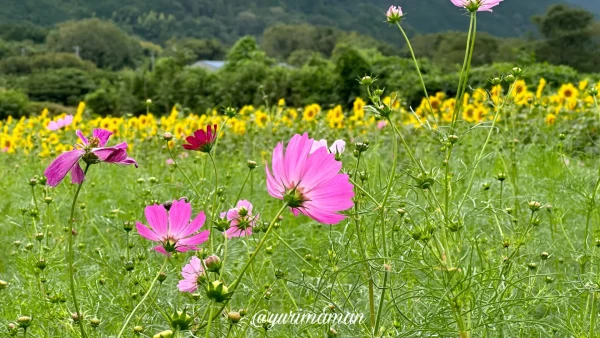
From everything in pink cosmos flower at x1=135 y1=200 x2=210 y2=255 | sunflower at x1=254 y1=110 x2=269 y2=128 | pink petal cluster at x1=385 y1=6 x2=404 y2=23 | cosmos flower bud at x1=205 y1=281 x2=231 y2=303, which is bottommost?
sunflower at x1=254 y1=110 x2=269 y2=128

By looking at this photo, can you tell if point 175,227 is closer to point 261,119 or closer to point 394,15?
point 394,15

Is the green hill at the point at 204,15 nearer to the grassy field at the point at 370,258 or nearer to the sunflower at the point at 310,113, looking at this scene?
the sunflower at the point at 310,113

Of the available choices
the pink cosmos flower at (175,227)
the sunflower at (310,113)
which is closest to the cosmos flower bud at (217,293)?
the pink cosmos flower at (175,227)

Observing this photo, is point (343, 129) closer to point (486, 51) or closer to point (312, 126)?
point (312, 126)

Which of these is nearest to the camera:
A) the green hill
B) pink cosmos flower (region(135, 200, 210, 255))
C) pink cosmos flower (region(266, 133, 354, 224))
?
pink cosmos flower (region(266, 133, 354, 224))

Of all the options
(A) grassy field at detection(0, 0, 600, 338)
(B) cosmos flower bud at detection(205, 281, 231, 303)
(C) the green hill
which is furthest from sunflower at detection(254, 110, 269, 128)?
(C) the green hill

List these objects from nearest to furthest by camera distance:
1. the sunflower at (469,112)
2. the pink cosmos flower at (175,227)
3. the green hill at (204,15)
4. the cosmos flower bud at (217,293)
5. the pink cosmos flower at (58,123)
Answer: the cosmos flower bud at (217,293) → the pink cosmos flower at (175,227) → the pink cosmos flower at (58,123) → the sunflower at (469,112) → the green hill at (204,15)

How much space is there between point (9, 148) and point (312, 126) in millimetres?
1907

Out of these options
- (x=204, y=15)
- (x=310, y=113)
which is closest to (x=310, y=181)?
(x=310, y=113)

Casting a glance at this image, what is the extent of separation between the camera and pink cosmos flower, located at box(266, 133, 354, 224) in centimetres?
59

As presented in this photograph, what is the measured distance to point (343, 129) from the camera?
4.08 metres

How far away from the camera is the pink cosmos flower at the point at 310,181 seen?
0.59 meters

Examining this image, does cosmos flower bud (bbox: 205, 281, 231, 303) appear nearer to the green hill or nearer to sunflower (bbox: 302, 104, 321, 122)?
sunflower (bbox: 302, 104, 321, 122)

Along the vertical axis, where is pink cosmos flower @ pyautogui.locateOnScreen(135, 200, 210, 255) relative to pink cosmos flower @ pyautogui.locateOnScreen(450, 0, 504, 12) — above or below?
below
